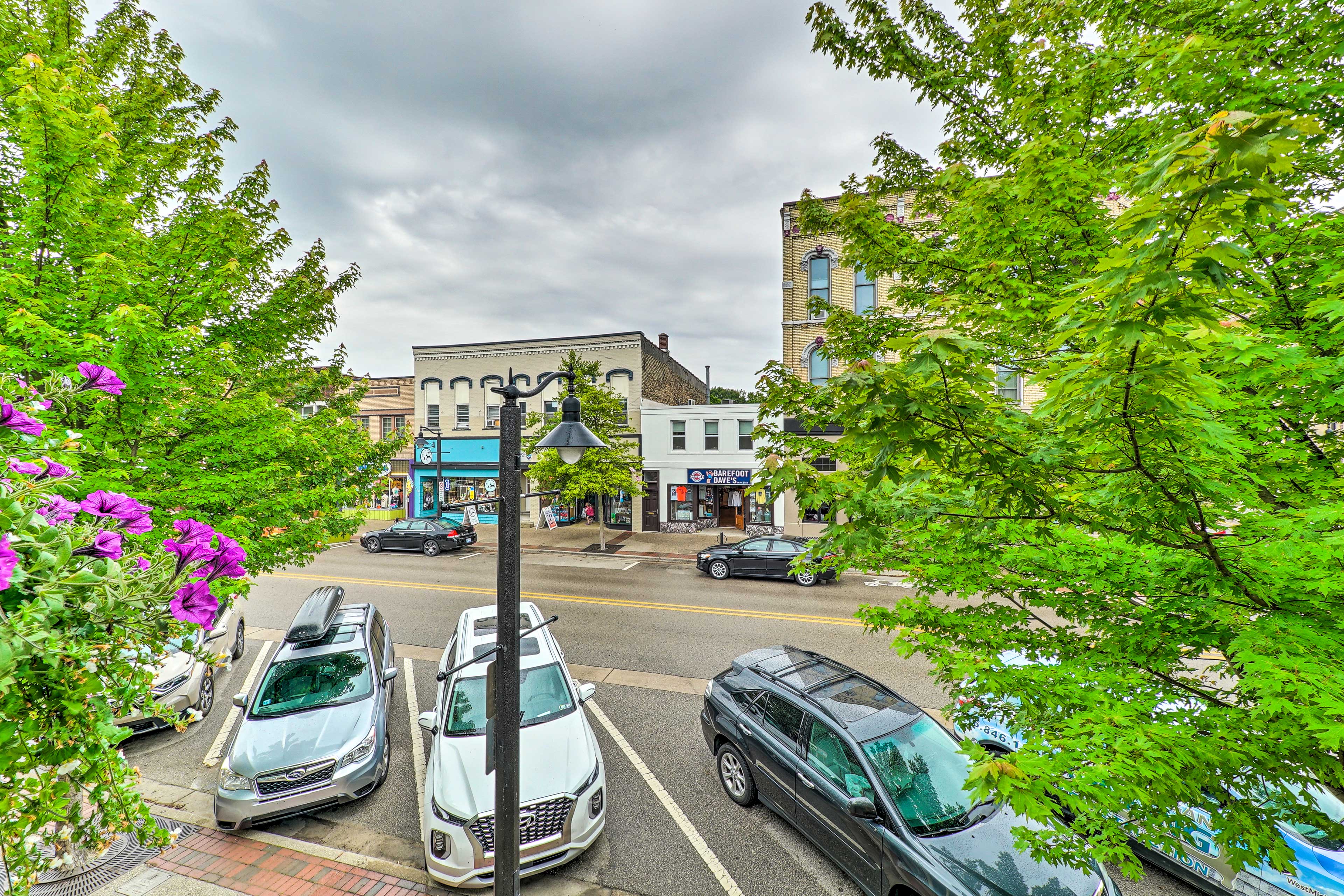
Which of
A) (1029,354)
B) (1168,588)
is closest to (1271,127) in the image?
(1168,588)

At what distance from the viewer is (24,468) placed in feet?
5.35

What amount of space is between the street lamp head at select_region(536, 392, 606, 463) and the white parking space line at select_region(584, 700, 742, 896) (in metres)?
4.52

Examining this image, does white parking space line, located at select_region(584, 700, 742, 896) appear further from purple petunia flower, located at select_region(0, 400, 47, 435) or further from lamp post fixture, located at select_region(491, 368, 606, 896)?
purple petunia flower, located at select_region(0, 400, 47, 435)

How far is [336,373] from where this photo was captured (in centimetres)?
1010

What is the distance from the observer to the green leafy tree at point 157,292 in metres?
4.83

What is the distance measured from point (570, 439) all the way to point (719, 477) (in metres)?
19.8

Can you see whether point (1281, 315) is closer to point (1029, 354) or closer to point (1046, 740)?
point (1029, 354)

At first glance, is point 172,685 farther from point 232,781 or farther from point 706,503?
point 706,503

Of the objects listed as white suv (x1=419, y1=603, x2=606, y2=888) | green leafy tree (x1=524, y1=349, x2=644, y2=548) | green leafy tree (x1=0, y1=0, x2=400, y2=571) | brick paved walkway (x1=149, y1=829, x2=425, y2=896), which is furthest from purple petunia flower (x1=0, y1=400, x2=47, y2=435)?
green leafy tree (x1=524, y1=349, x2=644, y2=548)

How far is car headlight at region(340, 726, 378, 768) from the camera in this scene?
6.07 m

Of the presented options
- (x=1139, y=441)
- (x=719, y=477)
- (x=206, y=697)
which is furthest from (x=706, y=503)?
(x=1139, y=441)

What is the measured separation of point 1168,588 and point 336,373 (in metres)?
12.3

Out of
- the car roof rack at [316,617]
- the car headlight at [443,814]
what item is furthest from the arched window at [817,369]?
the car headlight at [443,814]

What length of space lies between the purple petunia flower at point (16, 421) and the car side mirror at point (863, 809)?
19.1ft
